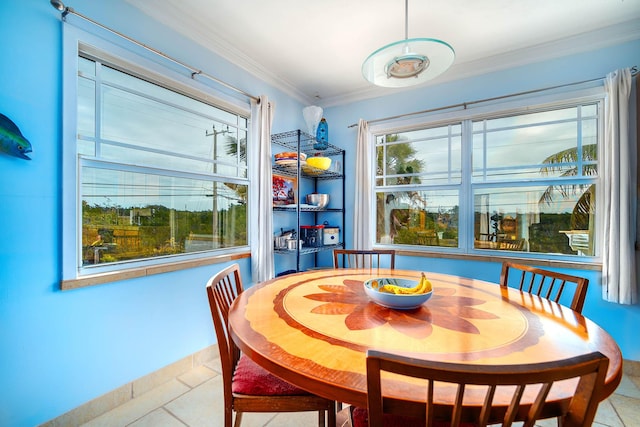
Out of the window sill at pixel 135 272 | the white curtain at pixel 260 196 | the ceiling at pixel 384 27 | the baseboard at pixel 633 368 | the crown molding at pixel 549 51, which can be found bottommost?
the baseboard at pixel 633 368

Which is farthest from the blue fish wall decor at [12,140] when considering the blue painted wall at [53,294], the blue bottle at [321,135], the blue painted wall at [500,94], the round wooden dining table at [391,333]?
the blue painted wall at [500,94]

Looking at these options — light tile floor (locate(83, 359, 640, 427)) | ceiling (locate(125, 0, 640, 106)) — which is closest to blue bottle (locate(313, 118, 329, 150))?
ceiling (locate(125, 0, 640, 106))

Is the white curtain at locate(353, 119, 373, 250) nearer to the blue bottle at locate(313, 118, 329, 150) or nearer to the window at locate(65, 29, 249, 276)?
the blue bottle at locate(313, 118, 329, 150)

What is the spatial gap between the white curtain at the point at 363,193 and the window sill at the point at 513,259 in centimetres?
41

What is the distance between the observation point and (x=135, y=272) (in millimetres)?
1794

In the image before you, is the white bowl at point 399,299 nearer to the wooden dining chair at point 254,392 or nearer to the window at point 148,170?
the wooden dining chair at point 254,392

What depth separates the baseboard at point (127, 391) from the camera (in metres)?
1.53

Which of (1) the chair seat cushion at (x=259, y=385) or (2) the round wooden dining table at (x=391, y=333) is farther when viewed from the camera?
(1) the chair seat cushion at (x=259, y=385)

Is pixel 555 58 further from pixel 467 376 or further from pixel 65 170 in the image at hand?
pixel 65 170

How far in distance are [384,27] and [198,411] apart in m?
2.90

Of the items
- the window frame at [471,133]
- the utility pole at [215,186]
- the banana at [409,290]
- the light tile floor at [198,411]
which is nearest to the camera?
the banana at [409,290]

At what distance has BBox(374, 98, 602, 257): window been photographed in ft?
7.59

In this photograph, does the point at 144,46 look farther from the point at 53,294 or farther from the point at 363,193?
the point at 363,193

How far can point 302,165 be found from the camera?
2912 mm
